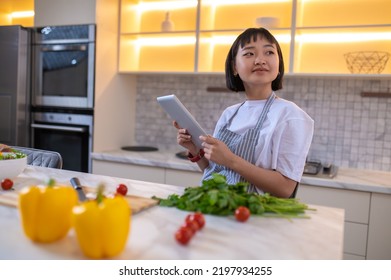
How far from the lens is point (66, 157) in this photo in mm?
3088

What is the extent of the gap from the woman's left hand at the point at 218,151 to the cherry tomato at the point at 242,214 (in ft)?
1.18

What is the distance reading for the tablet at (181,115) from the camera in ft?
4.29

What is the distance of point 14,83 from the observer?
3.09m

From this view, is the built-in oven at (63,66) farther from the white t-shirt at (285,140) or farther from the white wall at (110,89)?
the white t-shirt at (285,140)

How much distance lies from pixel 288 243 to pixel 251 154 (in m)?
0.62

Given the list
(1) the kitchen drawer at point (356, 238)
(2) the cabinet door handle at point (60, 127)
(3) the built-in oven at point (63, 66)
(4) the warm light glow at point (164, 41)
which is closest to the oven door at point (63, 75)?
(3) the built-in oven at point (63, 66)

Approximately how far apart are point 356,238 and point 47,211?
6.56ft

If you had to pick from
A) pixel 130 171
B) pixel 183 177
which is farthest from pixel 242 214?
pixel 130 171

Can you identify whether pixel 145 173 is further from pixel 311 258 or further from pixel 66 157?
pixel 311 258

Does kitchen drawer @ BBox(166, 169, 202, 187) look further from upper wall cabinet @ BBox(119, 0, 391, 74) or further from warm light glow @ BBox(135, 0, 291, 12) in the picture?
warm light glow @ BBox(135, 0, 291, 12)

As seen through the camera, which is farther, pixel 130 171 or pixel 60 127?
pixel 60 127

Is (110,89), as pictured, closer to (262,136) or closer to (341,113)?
(341,113)

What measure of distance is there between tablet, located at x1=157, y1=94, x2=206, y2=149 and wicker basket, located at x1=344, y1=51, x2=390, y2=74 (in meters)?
1.63

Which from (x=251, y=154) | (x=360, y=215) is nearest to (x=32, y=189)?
(x=251, y=154)
